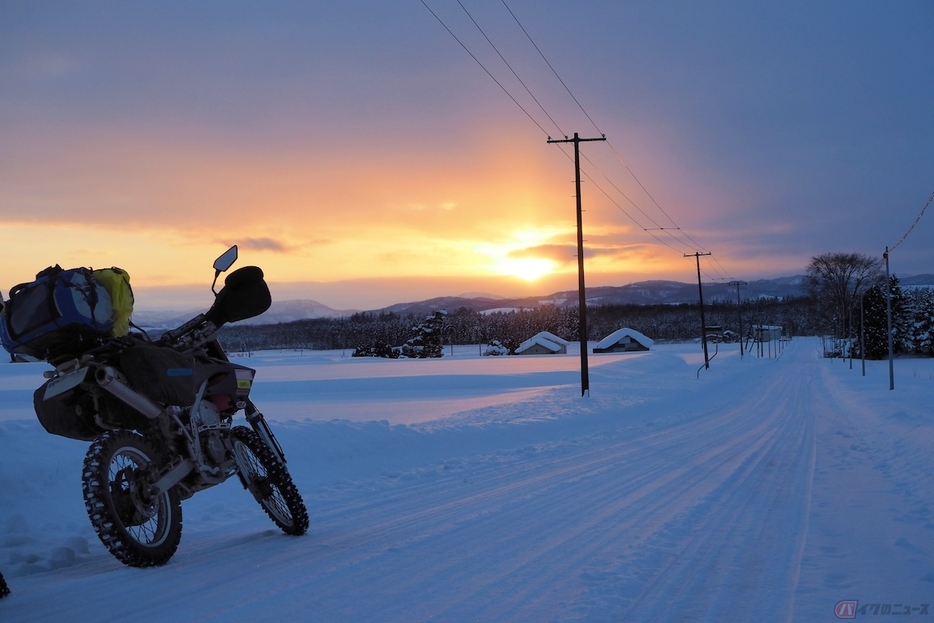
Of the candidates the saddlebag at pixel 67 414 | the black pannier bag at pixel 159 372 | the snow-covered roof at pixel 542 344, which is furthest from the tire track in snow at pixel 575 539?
the snow-covered roof at pixel 542 344

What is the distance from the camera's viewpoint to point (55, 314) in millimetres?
4324

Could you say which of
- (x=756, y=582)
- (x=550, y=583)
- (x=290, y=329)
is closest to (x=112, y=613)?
(x=550, y=583)

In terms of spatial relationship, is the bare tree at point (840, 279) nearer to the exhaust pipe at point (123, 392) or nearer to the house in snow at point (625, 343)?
the house in snow at point (625, 343)

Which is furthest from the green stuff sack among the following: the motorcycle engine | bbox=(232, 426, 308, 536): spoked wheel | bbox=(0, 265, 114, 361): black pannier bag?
bbox=(232, 426, 308, 536): spoked wheel

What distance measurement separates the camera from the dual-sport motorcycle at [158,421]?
4.45m

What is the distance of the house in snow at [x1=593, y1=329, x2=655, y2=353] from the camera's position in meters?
99.9

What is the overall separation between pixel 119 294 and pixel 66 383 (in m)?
0.64

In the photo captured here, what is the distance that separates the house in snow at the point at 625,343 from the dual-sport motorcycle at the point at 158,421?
95157 millimetres

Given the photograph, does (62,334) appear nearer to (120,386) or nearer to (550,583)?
(120,386)

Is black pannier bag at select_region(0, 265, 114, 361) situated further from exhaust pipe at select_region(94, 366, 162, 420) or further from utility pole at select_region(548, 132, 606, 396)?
utility pole at select_region(548, 132, 606, 396)

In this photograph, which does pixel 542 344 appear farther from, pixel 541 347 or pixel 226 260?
pixel 226 260

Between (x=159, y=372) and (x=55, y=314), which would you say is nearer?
(x=55, y=314)

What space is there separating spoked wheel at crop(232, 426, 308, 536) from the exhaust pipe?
909mm

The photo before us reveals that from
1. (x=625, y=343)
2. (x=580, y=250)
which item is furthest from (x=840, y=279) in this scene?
(x=580, y=250)
